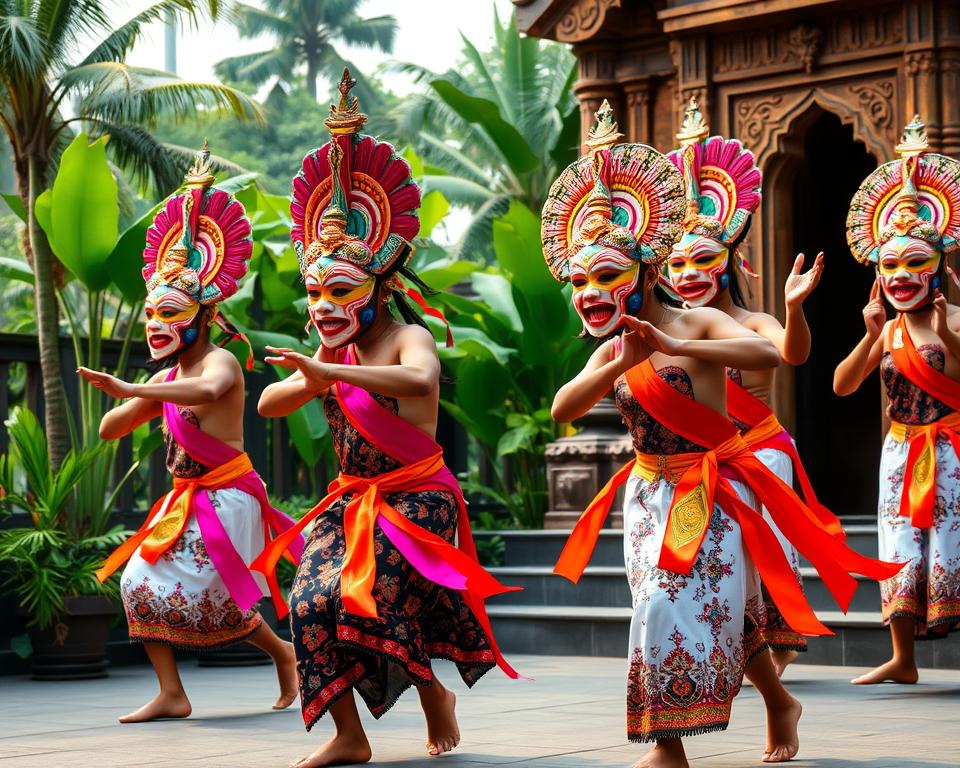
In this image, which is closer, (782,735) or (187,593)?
(782,735)

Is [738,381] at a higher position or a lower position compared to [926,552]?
higher

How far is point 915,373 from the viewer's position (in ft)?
24.9

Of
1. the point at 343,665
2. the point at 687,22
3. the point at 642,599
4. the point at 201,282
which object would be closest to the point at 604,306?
the point at 642,599

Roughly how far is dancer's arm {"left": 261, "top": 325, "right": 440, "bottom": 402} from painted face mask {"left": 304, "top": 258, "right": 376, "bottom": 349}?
0.17 metres

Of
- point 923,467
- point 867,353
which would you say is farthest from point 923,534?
point 867,353

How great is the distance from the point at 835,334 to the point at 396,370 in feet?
25.2

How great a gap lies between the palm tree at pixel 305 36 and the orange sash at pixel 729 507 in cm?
4179

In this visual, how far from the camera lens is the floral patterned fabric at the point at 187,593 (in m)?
7.19

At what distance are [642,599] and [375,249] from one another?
63.2 inches

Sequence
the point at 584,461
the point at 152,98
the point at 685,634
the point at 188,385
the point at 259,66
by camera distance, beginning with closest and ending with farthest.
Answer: the point at 685,634 < the point at 188,385 < the point at 584,461 < the point at 152,98 < the point at 259,66

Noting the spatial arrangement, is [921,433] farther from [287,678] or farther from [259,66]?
[259,66]

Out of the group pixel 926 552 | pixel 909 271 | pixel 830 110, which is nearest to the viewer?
pixel 909 271

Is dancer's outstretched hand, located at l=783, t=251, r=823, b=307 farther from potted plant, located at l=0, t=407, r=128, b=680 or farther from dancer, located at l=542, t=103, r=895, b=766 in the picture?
potted plant, located at l=0, t=407, r=128, b=680

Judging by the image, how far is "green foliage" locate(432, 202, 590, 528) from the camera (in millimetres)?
12156
